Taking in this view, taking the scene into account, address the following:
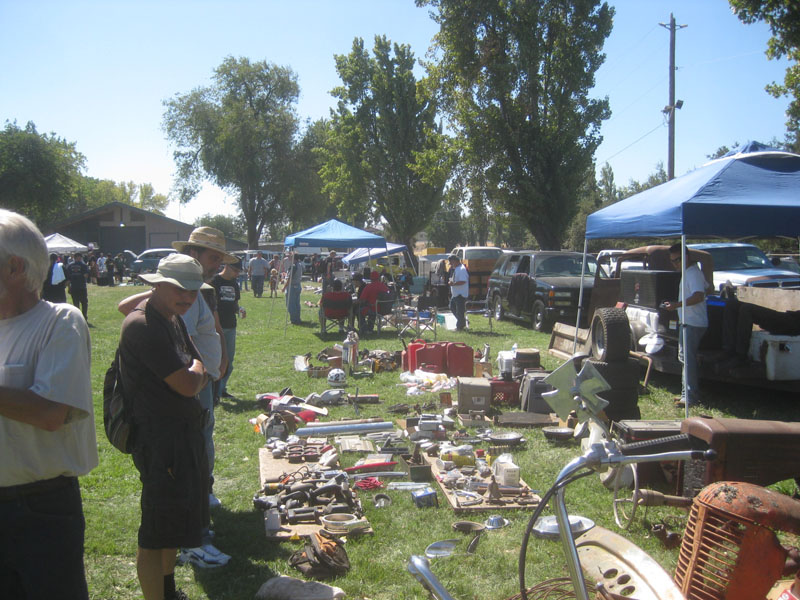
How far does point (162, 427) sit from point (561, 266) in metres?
13.2

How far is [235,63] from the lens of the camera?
157 feet

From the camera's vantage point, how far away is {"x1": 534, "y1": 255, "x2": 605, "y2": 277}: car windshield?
49.0 feet

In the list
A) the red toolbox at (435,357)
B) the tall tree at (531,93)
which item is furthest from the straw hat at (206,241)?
the tall tree at (531,93)

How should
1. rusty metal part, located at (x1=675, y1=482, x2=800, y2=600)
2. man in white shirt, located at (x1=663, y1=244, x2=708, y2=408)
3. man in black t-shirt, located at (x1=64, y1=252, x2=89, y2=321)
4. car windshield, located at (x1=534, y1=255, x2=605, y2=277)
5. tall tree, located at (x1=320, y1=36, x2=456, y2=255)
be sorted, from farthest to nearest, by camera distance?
tall tree, located at (x1=320, y1=36, x2=456, y2=255) → man in black t-shirt, located at (x1=64, y1=252, x2=89, y2=321) → car windshield, located at (x1=534, y1=255, x2=605, y2=277) → man in white shirt, located at (x1=663, y1=244, x2=708, y2=408) → rusty metal part, located at (x1=675, y1=482, x2=800, y2=600)

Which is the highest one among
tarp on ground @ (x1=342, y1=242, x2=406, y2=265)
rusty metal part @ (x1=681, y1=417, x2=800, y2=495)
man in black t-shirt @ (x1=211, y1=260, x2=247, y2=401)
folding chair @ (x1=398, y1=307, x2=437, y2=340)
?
tarp on ground @ (x1=342, y1=242, x2=406, y2=265)

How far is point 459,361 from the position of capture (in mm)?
9562

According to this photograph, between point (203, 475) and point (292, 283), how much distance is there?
44.3 ft

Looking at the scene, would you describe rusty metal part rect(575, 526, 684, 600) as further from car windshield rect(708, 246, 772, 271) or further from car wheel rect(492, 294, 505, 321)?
car wheel rect(492, 294, 505, 321)

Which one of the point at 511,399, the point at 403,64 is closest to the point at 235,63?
the point at 403,64

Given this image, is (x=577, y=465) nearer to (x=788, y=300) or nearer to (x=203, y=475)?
(x=203, y=475)

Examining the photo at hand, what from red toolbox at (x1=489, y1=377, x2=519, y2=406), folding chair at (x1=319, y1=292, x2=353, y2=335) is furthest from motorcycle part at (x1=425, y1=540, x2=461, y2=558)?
folding chair at (x1=319, y1=292, x2=353, y2=335)

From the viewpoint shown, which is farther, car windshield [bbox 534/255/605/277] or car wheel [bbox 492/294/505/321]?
car wheel [bbox 492/294/505/321]

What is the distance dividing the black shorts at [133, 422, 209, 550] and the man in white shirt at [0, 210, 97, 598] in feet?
2.62

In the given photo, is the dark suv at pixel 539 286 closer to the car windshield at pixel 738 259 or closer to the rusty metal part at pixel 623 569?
the car windshield at pixel 738 259
